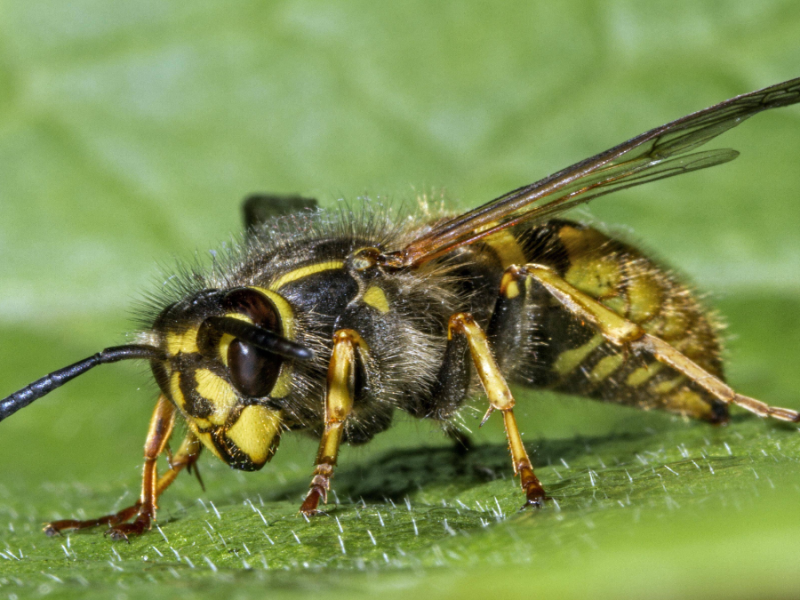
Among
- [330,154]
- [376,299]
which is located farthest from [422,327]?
[330,154]

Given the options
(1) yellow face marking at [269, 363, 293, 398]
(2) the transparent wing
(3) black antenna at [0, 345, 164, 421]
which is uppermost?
(2) the transparent wing

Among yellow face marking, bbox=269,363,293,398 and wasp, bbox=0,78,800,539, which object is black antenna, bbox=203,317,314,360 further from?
yellow face marking, bbox=269,363,293,398

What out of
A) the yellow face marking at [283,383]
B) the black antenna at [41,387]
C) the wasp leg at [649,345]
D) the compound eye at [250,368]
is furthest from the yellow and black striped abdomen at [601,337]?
the black antenna at [41,387]

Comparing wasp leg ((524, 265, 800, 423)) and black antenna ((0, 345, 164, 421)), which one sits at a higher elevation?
black antenna ((0, 345, 164, 421))

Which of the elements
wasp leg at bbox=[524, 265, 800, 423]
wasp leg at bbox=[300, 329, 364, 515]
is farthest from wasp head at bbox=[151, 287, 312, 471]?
wasp leg at bbox=[524, 265, 800, 423]

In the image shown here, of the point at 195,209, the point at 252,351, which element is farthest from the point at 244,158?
the point at 252,351

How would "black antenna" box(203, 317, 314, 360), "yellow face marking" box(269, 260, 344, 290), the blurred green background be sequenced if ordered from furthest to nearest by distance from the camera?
the blurred green background
"yellow face marking" box(269, 260, 344, 290)
"black antenna" box(203, 317, 314, 360)

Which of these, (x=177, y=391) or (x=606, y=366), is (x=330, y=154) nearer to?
(x=606, y=366)
